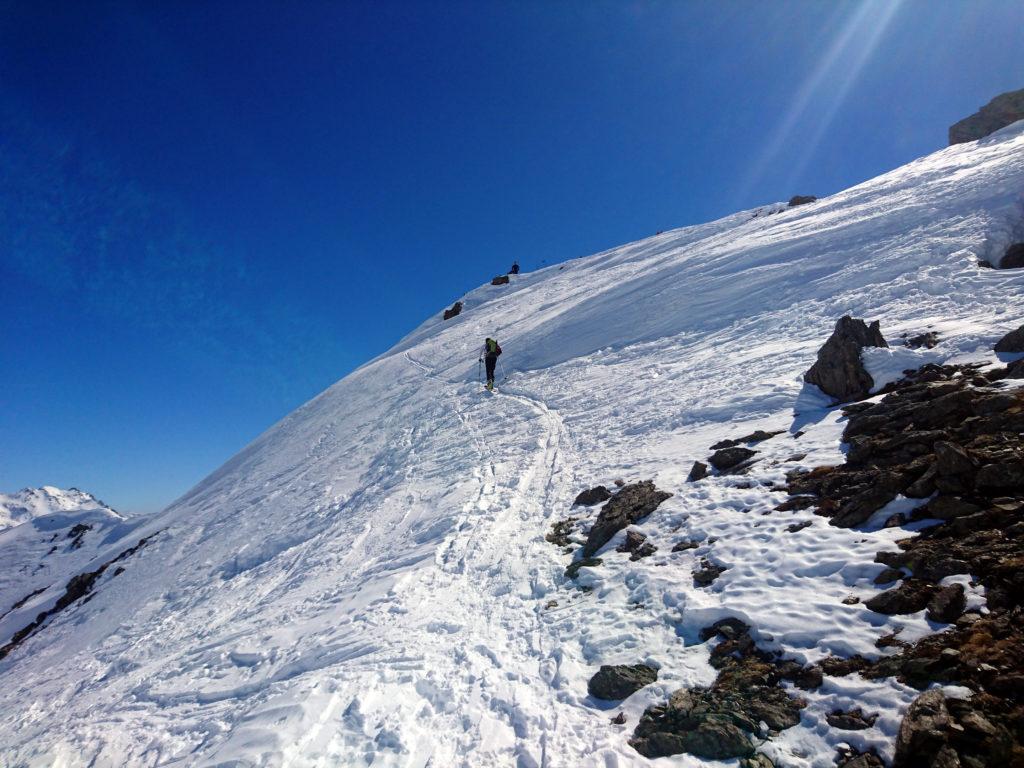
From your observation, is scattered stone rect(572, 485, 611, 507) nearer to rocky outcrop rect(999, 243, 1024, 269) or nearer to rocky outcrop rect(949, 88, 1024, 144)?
rocky outcrop rect(999, 243, 1024, 269)

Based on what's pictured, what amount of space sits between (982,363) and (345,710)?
14845 mm

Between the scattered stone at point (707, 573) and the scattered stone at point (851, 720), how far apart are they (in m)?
3.10

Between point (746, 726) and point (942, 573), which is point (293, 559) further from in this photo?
point (942, 573)

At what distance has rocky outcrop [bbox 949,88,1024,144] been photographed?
4191 cm

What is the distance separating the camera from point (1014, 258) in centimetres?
1612

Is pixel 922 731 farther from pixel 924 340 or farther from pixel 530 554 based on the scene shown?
pixel 924 340

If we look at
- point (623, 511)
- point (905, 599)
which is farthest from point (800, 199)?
point (905, 599)

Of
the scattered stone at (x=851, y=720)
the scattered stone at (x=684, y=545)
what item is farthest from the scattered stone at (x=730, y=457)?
the scattered stone at (x=851, y=720)

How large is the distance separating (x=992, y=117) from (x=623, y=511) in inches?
2256

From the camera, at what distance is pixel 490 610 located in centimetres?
1020

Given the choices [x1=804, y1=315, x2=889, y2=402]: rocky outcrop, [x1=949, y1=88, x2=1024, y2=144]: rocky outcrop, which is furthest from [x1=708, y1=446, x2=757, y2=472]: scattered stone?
[x1=949, y1=88, x2=1024, y2=144]: rocky outcrop

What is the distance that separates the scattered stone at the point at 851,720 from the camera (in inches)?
203

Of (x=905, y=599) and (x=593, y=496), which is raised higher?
(x=593, y=496)

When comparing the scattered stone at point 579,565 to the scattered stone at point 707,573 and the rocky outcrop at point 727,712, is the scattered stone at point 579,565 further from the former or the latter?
the rocky outcrop at point 727,712
